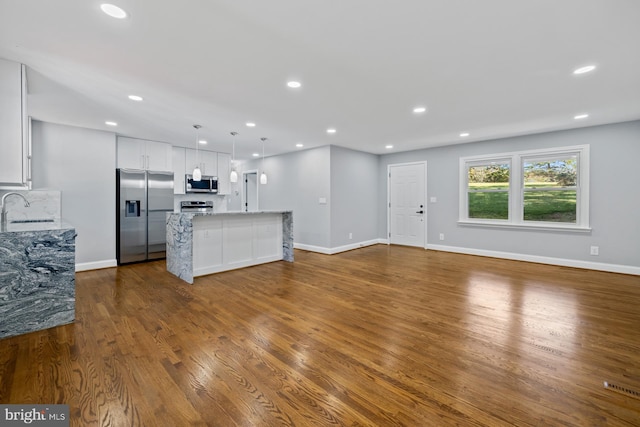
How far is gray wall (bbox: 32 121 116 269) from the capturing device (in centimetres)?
443

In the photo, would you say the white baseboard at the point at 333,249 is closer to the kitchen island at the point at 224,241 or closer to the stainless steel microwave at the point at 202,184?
the kitchen island at the point at 224,241

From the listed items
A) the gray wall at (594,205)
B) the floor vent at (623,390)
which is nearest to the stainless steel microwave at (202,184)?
the gray wall at (594,205)

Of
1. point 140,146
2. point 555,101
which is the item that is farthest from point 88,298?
point 555,101

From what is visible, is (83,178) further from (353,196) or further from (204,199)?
(353,196)

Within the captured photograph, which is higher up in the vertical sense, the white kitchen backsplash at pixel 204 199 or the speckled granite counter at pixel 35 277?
the white kitchen backsplash at pixel 204 199

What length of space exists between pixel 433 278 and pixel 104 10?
4.74 meters

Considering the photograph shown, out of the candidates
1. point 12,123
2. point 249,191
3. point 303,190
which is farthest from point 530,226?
point 12,123

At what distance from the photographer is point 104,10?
1840 millimetres

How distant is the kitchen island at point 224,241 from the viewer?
13.6 ft

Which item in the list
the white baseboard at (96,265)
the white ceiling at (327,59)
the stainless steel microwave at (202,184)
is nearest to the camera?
the white ceiling at (327,59)

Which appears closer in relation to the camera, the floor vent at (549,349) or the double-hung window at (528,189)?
the floor vent at (549,349)

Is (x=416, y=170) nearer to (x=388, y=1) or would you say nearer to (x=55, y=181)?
(x=388, y=1)

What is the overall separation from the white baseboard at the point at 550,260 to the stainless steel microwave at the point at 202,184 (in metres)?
5.83

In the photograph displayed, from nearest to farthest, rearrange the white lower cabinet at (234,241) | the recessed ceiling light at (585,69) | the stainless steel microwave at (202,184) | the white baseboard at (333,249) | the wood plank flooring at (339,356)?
the wood plank flooring at (339,356), the recessed ceiling light at (585,69), the white lower cabinet at (234,241), the white baseboard at (333,249), the stainless steel microwave at (202,184)
